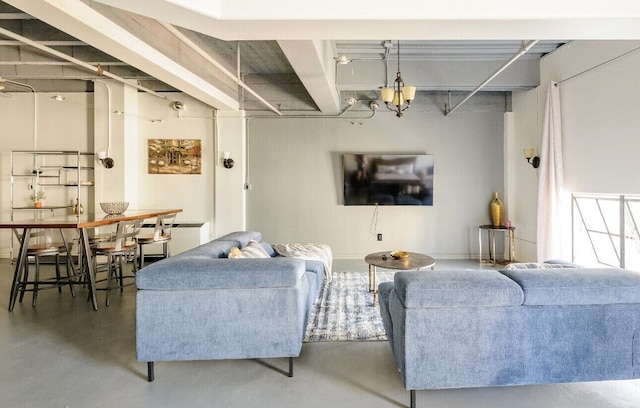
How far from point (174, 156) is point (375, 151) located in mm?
3621

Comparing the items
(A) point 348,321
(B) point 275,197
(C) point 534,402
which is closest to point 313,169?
(B) point 275,197

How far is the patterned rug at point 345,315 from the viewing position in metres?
2.90

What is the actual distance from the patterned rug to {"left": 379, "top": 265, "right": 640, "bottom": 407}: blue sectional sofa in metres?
1.02

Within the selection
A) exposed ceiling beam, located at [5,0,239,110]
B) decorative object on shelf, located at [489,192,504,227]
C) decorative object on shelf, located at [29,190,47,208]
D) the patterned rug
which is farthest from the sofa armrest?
decorative object on shelf, located at [29,190,47,208]

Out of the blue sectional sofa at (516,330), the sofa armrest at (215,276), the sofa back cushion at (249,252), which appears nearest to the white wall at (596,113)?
the blue sectional sofa at (516,330)

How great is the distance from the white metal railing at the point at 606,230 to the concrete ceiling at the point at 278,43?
2.02 m

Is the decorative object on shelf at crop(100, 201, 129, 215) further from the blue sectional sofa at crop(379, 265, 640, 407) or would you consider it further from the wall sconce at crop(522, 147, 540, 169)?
the wall sconce at crop(522, 147, 540, 169)

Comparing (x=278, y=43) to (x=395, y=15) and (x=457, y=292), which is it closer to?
(x=395, y=15)

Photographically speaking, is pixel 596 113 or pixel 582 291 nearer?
pixel 582 291

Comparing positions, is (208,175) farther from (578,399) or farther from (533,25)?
(578,399)

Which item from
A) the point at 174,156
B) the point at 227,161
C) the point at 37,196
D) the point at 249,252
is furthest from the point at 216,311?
the point at 37,196

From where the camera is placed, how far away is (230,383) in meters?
2.20

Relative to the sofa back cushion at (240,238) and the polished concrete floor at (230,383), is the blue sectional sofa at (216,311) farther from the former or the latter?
the sofa back cushion at (240,238)

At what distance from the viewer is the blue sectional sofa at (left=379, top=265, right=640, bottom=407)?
1.86m
